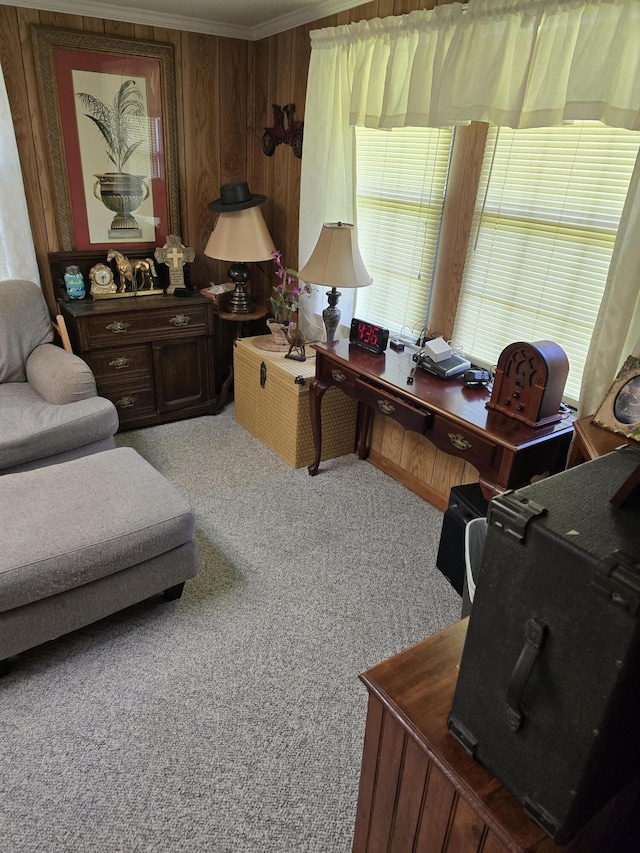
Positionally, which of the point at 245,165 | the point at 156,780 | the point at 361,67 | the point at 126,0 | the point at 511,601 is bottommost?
the point at 156,780

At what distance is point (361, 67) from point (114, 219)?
1702 mm

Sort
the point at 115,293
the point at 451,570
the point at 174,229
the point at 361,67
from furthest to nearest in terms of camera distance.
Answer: the point at 174,229 → the point at 115,293 → the point at 361,67 → the point at 451,570

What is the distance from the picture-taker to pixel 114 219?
338 centimetres

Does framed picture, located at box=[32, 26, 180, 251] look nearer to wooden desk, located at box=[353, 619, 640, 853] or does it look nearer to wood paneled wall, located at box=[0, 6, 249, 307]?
wood paneled wall, located at box=[0, 6, 249, 307]

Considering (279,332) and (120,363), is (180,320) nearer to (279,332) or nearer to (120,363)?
(120,363)

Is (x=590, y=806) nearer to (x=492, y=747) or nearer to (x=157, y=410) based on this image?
(x=492, y=747)

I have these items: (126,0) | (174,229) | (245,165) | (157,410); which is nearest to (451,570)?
(157,410)

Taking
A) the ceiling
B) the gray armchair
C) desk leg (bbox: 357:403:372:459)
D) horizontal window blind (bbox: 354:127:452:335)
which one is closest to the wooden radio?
horizontal window blind (bbox: 354:127:452:335)

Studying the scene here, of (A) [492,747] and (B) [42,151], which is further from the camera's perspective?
(B) [42,151]

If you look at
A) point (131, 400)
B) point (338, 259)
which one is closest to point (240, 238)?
point (338, 259)

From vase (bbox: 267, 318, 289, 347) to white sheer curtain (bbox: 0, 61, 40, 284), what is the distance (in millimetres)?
1358

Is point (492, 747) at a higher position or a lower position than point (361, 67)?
lower

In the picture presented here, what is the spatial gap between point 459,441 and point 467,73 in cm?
139

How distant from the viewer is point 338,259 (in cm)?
256
